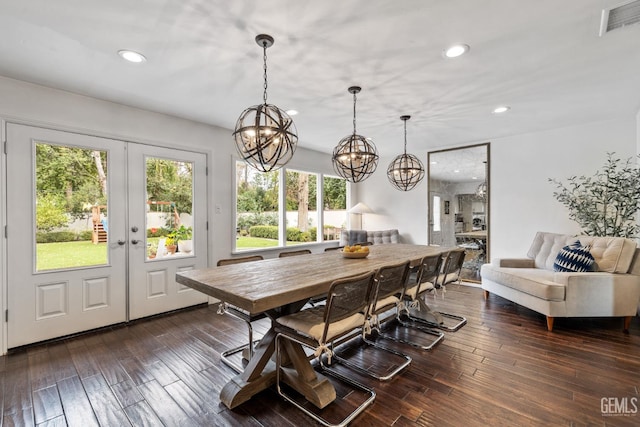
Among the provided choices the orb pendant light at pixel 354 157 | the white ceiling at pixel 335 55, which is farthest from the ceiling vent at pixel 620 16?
the orb pendant light at pixel 354 157

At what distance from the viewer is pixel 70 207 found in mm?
3078

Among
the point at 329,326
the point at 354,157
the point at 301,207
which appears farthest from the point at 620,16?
the point at 301,207

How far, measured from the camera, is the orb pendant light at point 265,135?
2.03 meters

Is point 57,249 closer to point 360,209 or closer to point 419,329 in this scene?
point 419,329

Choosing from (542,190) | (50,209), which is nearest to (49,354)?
(50,209)

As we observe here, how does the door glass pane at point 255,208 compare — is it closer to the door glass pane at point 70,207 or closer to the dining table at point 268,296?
the door glass pane at point 70,207

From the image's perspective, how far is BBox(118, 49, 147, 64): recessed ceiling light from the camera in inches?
91.3

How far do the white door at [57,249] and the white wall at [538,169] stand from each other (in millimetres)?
5420

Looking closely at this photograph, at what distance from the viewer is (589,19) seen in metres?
1.94

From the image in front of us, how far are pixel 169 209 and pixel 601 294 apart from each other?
4990mm

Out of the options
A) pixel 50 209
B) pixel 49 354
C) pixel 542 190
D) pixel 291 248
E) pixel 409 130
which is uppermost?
pixel 409 130

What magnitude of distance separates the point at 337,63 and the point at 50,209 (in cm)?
312

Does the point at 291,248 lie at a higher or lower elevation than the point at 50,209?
lower

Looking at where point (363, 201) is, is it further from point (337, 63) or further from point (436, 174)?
point (337, 63)
